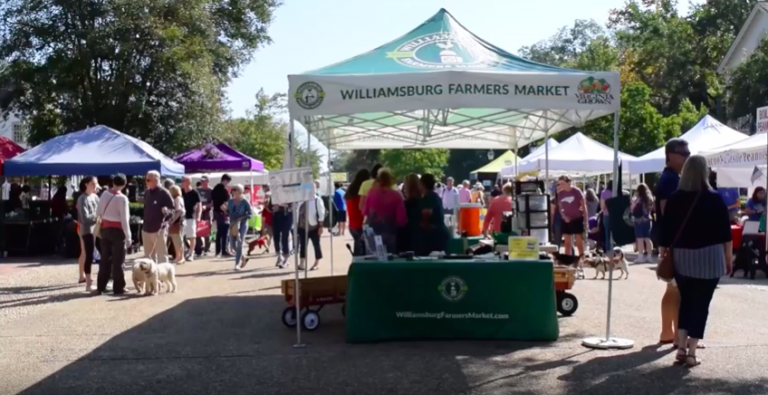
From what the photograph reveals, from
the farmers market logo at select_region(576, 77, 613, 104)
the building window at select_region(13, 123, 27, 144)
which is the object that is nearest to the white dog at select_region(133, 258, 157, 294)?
the farmers market logo at select_region(576, 77, 613, 104)

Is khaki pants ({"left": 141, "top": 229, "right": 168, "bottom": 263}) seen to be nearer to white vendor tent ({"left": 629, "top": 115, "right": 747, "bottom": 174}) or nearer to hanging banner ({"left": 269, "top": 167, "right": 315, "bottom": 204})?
hanging banner ({"left": 269, "top": 167, "right": 315, "bottom": 204})

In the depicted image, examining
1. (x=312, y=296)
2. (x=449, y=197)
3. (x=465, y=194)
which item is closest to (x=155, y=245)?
(x=312, y=296)

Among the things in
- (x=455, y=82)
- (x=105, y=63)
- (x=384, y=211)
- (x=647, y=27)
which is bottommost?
(x=384, y=211)

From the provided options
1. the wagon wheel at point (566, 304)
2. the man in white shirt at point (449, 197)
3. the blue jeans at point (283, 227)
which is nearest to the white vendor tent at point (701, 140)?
the man in white shirt at point (449, 197)

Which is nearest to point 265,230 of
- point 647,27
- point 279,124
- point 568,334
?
point 568,334

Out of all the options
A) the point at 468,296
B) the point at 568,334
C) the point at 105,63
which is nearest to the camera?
the point at 468,296

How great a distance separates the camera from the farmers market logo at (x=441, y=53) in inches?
404

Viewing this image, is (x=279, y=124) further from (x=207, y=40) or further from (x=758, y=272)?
(x=758, y=272)

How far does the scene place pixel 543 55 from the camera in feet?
305

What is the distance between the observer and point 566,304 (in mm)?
11344

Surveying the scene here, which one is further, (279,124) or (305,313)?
(279,124)

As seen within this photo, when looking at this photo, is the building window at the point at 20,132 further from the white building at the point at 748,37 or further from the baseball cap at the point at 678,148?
the white building at the point at 748,37

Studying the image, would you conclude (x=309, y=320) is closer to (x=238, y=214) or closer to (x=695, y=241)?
(x=695, y=241)

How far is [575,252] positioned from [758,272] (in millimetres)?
3243
